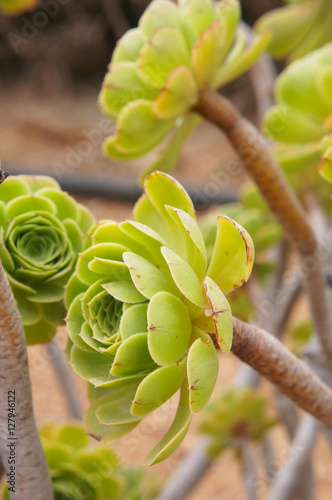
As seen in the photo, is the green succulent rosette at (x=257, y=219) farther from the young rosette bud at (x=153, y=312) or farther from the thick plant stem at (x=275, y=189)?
the young rosette bud at (x=153, y=312)


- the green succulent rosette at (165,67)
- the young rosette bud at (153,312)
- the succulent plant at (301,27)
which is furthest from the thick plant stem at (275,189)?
the succulent plant at (301,27)

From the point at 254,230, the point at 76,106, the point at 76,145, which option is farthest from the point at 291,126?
the point at 76,106

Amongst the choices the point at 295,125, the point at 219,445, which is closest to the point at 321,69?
the point at 295,125

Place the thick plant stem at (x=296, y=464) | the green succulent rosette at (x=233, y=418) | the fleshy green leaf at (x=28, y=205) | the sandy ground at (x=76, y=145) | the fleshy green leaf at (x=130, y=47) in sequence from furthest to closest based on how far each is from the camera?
the sandy ground at (x=76, y=145), the green succulent rosette at (x=233, y=418), the thick plant stem at (x=296, y=464), the fleshy green leaf at (x=130, y=47), the fleshy green leaf at (x=28, y=205)

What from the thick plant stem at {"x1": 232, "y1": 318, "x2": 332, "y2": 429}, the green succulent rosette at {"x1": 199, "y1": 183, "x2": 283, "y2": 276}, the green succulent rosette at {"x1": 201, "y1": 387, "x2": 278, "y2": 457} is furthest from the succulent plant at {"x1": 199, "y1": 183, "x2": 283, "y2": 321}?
the thick plant stem at {"x1": 232, "y1": 318, "x2": 332, "y2": 429}

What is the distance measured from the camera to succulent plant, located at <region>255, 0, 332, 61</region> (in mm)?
687

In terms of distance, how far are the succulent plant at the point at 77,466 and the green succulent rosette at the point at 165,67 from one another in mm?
249

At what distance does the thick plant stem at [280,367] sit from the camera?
30cm

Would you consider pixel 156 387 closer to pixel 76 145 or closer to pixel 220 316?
pixel 220 316

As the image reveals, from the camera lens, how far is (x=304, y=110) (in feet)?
1.72

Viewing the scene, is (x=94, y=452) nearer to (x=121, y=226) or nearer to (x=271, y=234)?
(x=121, y=226)

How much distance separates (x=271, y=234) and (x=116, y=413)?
1.77 feet

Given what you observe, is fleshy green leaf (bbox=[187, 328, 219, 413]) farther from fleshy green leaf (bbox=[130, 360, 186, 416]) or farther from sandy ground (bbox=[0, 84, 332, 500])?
sandy ground (bbox=[0, 84, 332, 500])

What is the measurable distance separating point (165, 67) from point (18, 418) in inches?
10.5
